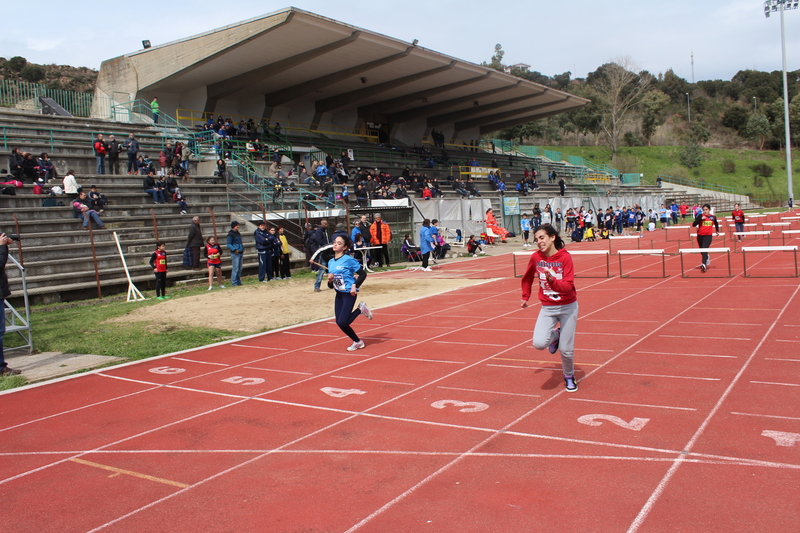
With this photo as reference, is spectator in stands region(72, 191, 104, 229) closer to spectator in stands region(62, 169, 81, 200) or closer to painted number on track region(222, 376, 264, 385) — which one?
spectator in stands region(62, 169, 81, 200)

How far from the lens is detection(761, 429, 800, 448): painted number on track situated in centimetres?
→ 489

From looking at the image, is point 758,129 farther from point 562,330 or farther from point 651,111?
point 562,330

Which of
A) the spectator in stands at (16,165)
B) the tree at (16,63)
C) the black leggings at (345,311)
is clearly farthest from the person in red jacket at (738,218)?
the tree at (16,63)

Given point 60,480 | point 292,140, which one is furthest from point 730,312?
point 292,140

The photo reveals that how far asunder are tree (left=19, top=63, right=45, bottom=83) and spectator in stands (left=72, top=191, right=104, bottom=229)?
5754 centimetres

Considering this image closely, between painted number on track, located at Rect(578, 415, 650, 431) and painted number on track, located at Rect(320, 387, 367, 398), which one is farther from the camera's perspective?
painted number on track, located at Rect(320, 387, 367, 398)

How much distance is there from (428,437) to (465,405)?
0.97 meters

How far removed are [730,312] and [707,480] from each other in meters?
7.37

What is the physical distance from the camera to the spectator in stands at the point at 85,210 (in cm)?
1887

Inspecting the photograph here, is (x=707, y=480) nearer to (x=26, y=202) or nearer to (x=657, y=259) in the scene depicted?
(x=657, y=259)

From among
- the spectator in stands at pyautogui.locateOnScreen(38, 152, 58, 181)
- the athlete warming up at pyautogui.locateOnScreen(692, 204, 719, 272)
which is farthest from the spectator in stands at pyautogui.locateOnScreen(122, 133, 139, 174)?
the athlete warming up at pyautogui.locateOnScreen(692, 204, 719, 272)

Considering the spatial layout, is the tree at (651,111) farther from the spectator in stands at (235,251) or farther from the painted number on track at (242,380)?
the painted number on track at (242,380)

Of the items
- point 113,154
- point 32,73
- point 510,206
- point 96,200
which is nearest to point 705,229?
point 96,200

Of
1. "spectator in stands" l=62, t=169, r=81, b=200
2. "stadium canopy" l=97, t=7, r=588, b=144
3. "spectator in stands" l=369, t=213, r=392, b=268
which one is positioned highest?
"stadium canopy" l=97, t=7, r=588, b=144
